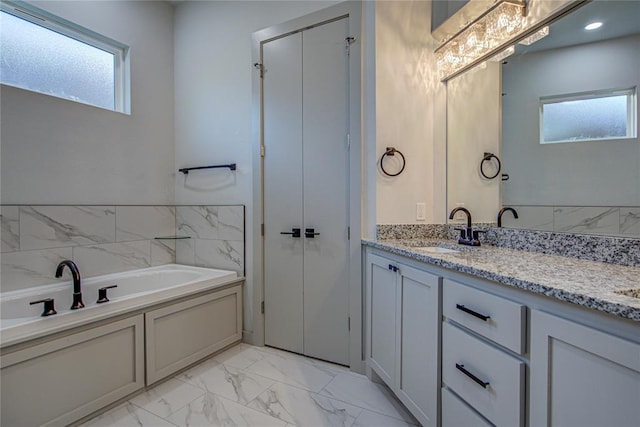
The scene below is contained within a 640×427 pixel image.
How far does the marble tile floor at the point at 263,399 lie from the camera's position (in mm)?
1615

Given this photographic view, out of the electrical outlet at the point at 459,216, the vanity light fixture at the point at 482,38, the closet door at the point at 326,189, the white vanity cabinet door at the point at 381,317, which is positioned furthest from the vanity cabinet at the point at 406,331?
the vanity light fixture at the point at 482,38

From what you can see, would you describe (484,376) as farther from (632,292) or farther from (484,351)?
(632,292)

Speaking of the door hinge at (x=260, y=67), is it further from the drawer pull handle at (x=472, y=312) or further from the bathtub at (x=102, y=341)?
the drawer pull handle at (x=472, y=312)

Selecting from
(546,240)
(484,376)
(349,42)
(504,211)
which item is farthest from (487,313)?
(349,42)

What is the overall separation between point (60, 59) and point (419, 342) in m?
3.28

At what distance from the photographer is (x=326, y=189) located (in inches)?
88.2

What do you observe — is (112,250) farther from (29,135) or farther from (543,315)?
(543,315)

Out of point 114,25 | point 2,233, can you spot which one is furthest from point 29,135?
point 114,25

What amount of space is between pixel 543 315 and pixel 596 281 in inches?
8.2

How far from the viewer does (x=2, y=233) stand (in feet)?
6.48

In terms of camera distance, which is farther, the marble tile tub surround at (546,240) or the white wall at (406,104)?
the white wall at (406,104)

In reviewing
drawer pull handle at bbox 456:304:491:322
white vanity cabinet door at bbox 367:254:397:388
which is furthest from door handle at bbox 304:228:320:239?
drawer pull handle at bbox 456:304:491:322

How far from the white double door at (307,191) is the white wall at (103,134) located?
122 cm

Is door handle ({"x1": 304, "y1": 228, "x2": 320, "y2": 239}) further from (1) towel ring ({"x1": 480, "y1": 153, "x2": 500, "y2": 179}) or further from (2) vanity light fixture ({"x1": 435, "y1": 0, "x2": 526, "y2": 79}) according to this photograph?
(2) vanity light fixture ({"x1": 435, "y1": 0, "x2": 526, "y2": 79})
